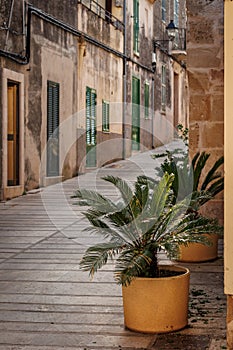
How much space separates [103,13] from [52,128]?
5.71 metres

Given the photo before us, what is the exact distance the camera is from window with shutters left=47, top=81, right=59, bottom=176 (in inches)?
672

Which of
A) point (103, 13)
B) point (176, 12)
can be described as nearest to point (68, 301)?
point (103, 13)

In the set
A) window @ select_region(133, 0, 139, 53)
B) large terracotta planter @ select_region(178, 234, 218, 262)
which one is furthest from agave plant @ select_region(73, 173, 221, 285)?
window @ select_region(133, 0, 139, 53)

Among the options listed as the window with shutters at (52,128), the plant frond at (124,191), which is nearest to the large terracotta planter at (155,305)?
the plant frond at (124,191)

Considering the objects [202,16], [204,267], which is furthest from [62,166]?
[204,267]

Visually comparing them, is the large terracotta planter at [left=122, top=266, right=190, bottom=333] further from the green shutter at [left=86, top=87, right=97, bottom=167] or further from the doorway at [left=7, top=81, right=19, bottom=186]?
the green shutter at [left=86, top=87, right=97, bottom=167]

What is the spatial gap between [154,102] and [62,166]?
10.8 meters

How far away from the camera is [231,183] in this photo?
4020 millimetres

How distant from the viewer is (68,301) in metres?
6.23

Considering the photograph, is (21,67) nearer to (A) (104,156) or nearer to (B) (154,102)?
(A) (104,156)

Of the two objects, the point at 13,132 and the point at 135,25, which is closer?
the point at 13,132

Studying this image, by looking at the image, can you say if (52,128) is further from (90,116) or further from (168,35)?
(168,35)

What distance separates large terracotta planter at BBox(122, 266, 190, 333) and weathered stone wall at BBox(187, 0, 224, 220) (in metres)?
4.93

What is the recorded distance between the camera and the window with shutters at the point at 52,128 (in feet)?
56.0
